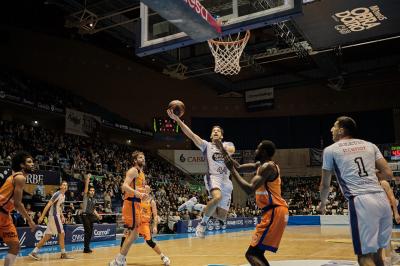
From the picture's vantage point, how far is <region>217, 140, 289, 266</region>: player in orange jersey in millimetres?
4652

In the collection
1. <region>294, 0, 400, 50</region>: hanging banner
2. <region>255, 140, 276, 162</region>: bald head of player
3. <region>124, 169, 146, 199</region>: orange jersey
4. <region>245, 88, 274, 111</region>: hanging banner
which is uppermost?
<region>245, 88, 274, 111</region>: hanging banner

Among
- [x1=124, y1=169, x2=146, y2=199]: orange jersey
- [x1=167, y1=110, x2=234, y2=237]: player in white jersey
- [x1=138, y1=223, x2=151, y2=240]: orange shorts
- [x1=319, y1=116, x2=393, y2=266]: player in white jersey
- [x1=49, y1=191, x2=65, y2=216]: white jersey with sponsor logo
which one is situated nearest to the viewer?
[x1=319, y1=116, x2=393, y2=266]: player in white jersey

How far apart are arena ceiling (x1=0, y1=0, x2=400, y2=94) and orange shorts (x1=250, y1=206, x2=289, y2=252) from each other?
15.4 metres

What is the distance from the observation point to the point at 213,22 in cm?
719

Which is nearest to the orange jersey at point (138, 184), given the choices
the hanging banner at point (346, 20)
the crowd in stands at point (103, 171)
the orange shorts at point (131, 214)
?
→ the orange shorts at point (131, 214)

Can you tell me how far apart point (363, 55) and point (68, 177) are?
20304 millimetres

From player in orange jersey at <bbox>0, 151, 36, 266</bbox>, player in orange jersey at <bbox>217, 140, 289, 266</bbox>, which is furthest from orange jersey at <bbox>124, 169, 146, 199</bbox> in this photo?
player in orange jersey at <bbox>217, 140, 289, 266</bbox>

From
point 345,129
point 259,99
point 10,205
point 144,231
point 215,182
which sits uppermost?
point 259,99

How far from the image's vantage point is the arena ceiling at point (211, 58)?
20.3m

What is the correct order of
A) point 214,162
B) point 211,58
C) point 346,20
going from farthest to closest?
point 211,58
point 346,20
point 214,162

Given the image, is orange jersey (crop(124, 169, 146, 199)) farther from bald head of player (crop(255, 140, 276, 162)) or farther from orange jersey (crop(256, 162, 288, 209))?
bald head of player (crop(255, 140, 276, 162))

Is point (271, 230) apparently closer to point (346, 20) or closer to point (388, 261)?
point (388, 261)

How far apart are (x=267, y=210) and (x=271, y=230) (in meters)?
0.25

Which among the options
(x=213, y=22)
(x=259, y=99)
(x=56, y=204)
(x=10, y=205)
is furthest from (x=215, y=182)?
(x=259, y=99)
